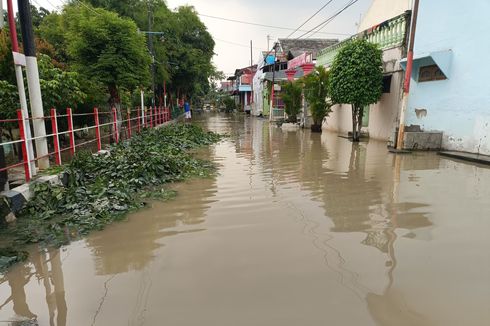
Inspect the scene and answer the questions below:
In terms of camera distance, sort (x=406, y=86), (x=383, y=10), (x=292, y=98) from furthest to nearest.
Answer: (x=292, y=98) < (x=383, y=10) < (x=406, y=86)

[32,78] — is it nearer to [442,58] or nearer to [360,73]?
[360,73]

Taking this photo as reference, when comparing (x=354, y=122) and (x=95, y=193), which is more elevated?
(x=354, y=122)

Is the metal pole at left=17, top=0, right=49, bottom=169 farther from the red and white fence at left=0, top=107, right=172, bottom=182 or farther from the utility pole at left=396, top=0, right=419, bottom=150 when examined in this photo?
the utility pole at left=396, top=0, right=419, bottom=150

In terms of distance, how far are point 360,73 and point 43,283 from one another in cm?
1195

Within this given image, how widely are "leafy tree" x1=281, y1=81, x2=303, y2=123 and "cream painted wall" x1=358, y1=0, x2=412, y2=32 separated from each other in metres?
4.89

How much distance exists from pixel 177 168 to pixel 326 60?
1395 cm

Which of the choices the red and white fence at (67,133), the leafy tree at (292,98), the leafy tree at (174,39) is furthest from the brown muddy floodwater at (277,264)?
the leafy tree at (174,39)

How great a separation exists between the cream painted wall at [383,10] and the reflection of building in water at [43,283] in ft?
43.2

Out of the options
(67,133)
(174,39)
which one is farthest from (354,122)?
(174,39)

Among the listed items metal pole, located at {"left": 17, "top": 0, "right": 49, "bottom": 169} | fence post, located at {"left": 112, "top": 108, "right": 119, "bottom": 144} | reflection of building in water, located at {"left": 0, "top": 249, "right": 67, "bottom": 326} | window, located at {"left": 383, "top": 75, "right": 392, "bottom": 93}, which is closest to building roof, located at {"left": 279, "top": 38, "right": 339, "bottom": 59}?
window, located at {"left": 383, "top": 75, "right": 392, "bottom": 93}

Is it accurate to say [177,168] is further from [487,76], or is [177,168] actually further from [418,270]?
[487,76]

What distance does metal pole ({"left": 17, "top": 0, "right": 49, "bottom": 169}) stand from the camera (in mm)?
6887

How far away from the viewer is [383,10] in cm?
1611

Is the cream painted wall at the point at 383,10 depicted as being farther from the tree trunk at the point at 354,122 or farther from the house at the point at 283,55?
the house at the point at 283,55
